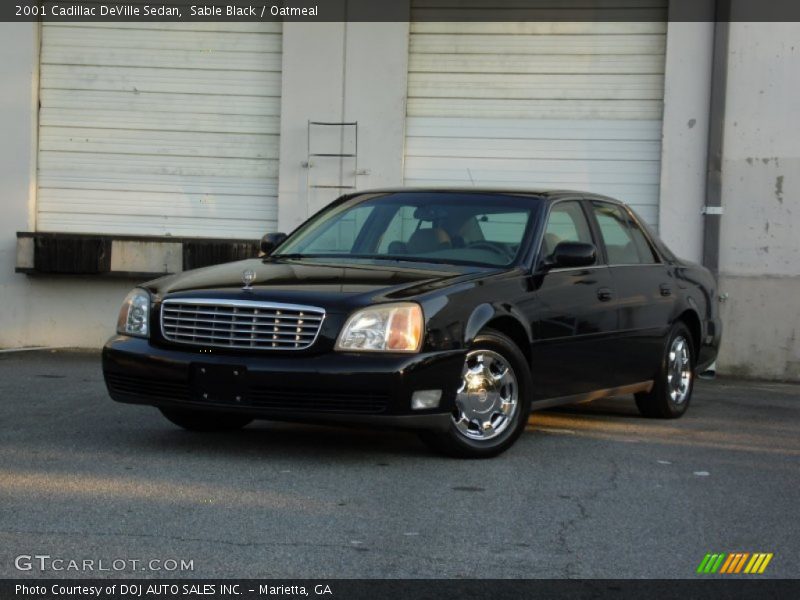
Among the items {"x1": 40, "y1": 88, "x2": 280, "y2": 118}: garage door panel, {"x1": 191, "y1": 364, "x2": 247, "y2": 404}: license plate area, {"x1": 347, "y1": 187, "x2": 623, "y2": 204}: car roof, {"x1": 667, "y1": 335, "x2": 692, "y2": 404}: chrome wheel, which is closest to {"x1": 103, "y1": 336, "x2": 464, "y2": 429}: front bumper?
{"x1": 191, "y1": 364, "x2": 247, "y2": 404}: license plate area

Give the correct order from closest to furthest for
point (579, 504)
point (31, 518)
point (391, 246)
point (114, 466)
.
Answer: point (31, 518), point (579, 504), point (114, 466), point (391, 246)

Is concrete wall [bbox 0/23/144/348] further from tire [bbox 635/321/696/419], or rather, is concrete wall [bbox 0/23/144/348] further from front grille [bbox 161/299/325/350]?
front grille [bbox 161/299/325/350]

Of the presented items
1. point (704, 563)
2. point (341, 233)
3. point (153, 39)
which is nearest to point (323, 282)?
point (341, 233)

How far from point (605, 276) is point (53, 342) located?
7.00 metres

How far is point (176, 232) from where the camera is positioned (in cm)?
1398

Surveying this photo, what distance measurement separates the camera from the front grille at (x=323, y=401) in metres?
6.86

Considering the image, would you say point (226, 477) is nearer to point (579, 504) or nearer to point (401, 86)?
point (579, 504)

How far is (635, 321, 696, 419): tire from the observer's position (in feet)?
30.7

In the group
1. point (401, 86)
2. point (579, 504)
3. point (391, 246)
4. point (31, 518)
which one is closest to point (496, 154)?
point (401, 86)

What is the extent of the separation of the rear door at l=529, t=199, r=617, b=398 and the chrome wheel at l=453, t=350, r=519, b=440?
354 millimetres

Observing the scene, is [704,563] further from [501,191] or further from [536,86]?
[536,86]

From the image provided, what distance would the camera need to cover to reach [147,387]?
7.29m

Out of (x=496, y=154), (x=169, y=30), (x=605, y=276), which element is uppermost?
(x=169, y=30)
